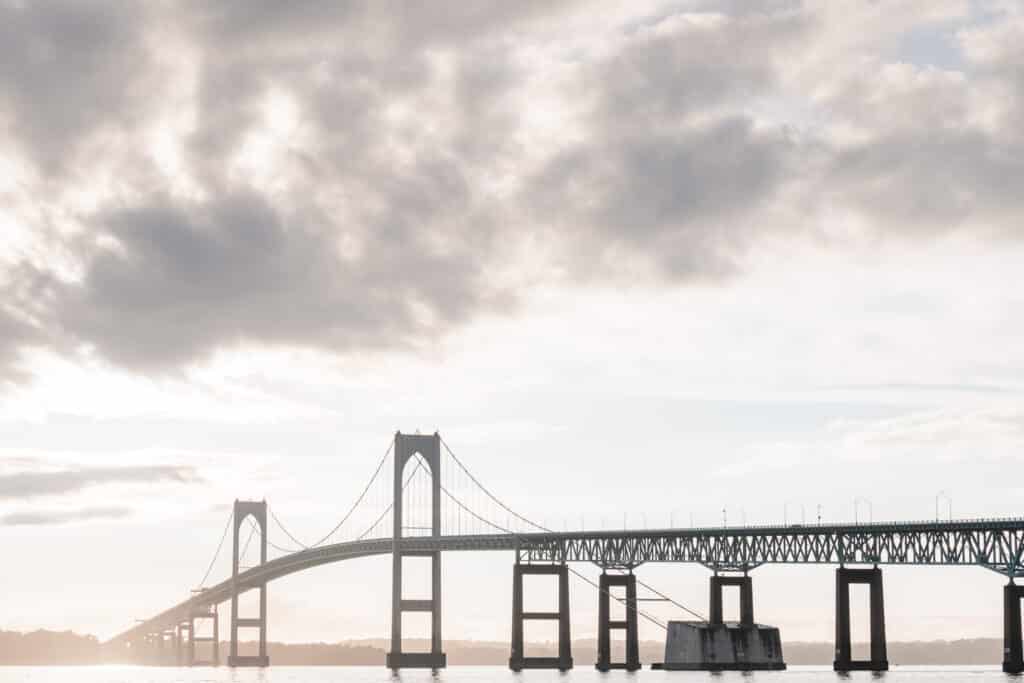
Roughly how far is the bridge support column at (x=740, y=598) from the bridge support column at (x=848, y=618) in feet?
42.8

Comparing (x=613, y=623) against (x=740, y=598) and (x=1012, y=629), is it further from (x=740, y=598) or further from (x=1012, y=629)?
(x=1012, y=629)

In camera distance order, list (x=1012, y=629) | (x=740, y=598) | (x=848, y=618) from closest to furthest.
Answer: (x=1012, y=629) → (x=848, y=618) → (x=740, y=598)

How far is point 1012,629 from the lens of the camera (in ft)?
396

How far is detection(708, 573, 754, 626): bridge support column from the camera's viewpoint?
147 m

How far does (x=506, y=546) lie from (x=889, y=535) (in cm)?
5106

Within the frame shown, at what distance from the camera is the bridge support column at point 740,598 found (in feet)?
→ 481

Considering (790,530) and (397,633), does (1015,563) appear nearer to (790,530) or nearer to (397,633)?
(790,530)

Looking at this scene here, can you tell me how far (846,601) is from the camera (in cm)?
13462

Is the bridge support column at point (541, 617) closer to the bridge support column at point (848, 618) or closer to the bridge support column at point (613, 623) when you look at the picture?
the bridge support column at point (613, 623)

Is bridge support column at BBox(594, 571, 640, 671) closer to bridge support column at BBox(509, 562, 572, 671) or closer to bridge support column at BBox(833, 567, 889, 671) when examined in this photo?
bridge support column at BBox(509, 562, 572, 671)

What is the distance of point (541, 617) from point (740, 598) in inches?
961

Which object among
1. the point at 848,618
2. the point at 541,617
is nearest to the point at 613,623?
the point at 541,617

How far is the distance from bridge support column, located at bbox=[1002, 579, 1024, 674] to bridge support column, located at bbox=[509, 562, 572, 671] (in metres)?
51.5

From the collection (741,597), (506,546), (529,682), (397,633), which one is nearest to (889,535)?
(741,597)
